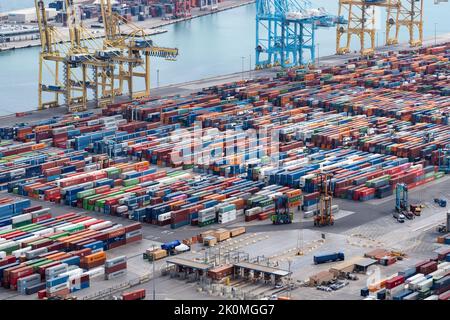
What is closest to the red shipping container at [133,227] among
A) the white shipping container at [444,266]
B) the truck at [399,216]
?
the truck at [399,216]

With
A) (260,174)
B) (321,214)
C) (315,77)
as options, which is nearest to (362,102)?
(315,77)

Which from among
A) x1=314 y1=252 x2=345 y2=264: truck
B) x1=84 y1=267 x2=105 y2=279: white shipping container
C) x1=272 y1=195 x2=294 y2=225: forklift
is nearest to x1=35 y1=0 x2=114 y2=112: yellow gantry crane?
x1=272 y1=195 x2=294 y2=225: forklift

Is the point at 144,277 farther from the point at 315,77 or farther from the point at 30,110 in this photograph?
the point at 315,77

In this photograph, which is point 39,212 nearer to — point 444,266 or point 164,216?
point 164,216

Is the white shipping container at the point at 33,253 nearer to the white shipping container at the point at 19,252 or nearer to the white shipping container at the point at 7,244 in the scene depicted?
the white shipping container at the point at 19,252

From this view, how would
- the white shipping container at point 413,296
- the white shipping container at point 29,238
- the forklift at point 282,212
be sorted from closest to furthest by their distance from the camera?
the white shipping container at point 413,296 < the white shipping container at point 29,238 < the forklift at point 282,212

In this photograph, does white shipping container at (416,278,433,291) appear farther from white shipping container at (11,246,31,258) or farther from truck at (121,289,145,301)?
white shipping container at (11,246,31,258)

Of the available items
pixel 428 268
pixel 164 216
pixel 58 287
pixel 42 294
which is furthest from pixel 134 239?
pixel 428 268
